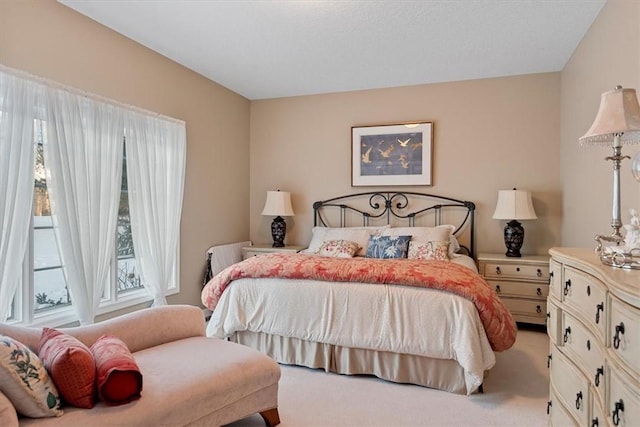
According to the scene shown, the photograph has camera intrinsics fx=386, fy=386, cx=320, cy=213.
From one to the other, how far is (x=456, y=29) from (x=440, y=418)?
9.56 ft

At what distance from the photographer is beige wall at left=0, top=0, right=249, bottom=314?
104 inches

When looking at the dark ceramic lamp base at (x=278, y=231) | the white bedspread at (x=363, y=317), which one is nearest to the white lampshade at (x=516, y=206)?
the white bedspread at (x=363, y=317)

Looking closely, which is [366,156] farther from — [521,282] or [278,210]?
[521,282]

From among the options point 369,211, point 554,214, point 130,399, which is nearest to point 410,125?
point 369,211

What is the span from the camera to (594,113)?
305 cm

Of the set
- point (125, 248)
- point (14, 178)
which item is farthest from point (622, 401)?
point (125, 248)

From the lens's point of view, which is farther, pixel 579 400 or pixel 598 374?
pixel 579 400

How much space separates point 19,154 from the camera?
245cm

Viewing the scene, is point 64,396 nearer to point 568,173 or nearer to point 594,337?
point 594,337

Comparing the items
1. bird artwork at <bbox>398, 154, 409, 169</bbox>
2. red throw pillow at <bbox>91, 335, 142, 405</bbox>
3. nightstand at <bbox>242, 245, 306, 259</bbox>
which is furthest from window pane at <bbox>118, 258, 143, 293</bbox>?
bird artwork at <bbox>398, 154, 409, 169</bbox>

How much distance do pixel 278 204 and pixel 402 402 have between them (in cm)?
294

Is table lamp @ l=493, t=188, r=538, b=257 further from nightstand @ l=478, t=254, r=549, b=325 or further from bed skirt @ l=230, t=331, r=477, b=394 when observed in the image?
bed skirt @ l=230, t=331, r=477, b=394

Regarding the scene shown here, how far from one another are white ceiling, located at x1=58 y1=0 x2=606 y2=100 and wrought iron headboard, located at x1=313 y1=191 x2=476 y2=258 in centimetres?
139

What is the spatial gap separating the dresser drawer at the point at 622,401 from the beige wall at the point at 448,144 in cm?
334
